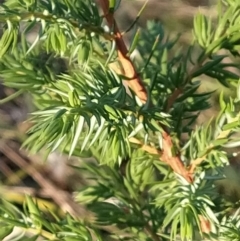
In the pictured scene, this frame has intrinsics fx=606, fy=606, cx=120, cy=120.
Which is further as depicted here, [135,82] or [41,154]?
[41,154]

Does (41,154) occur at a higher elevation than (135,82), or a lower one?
lower

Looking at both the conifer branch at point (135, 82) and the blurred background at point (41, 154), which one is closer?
the conifer branch at point (135, 82)

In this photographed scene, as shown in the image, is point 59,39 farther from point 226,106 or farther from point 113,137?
point 226,106

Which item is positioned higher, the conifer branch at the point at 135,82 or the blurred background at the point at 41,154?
the conifer branch at the point at 135,82

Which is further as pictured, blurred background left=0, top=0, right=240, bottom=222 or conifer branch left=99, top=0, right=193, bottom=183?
blurred background left=0, top=0, right=240, bottom=222

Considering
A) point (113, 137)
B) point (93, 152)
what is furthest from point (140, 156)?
point (113, 137)

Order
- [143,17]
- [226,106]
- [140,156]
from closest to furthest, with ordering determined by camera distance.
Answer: [226,106]
[140,156]
[143,17]

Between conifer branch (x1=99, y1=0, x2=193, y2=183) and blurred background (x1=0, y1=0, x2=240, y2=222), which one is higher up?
conifer branch (x1=99, y1=0, x2=193, y2=183)

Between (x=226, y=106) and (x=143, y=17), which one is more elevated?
(x=226, y=106)
